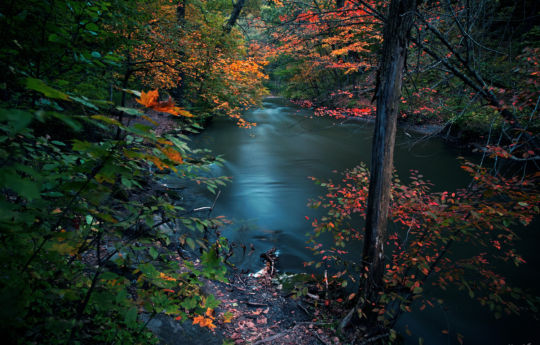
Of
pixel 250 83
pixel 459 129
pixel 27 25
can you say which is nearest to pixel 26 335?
pixel 27 25

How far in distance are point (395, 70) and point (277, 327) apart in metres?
4.10

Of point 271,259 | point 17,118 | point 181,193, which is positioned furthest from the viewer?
point 181,193

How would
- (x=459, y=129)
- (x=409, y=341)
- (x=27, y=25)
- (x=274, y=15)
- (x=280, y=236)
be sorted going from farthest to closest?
(x=459, y=129), (x=274, y=15), (x=280, y=236), (x=409, y=341), (x=27, y=25)

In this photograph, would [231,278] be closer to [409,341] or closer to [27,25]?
[409,341]

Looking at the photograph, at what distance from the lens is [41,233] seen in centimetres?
132

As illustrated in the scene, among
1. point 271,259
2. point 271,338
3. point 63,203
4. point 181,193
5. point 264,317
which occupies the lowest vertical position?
point 271,259

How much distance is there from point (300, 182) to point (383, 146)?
7340 millimetres

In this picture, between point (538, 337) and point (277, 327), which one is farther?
point (538, 337)

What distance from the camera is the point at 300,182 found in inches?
424

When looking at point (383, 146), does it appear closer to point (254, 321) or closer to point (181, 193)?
point (254, 321)

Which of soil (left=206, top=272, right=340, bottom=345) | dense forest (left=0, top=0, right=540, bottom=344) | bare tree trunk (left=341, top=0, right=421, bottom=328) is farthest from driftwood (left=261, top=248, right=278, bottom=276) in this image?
bare tree trunk (left=341, top=0, right=421, bottom=328)

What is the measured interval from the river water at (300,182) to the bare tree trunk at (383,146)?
571 mm

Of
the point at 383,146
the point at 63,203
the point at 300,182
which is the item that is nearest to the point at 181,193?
the point at 300,182

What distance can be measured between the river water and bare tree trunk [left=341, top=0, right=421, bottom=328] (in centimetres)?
57
